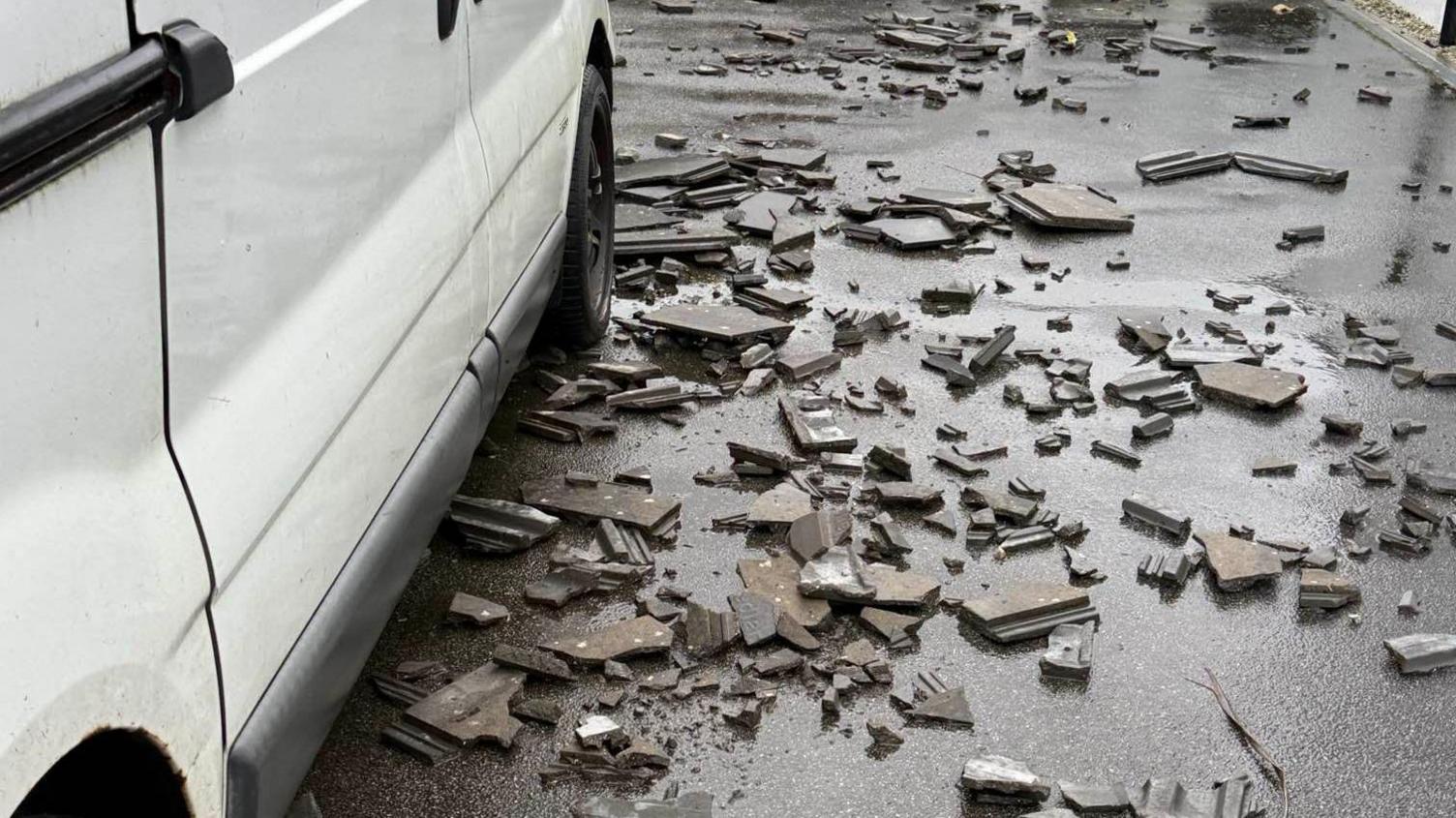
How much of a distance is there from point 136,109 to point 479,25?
2.07 meters

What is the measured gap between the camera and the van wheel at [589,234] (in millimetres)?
5551

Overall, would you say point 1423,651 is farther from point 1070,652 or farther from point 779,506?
point 779,506

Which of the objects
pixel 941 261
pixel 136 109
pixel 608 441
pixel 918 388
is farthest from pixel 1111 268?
pixel 136 109

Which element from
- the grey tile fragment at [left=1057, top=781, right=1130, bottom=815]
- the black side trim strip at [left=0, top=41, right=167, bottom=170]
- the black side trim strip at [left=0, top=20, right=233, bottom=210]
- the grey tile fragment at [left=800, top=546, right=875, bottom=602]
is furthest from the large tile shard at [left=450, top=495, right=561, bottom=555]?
the black side trim strip at [left=0, top=41, right=167, bottom=170]

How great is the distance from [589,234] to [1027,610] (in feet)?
7.68

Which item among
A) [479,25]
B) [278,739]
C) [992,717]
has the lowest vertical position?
[992,717]

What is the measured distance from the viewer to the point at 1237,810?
3.59 m

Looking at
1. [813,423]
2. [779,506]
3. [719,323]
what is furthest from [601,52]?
[779,506]

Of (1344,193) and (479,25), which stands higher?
(479,25)

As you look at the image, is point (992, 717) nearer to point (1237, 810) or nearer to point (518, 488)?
point (1237, 810)

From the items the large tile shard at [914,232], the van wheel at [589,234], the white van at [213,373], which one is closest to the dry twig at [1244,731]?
the white van at [213,373]

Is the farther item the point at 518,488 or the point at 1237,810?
the point at 518,488

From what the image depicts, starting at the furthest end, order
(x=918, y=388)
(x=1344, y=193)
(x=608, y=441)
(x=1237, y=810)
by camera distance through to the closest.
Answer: (x=1344, y=193) → (x=918, y=388) → (x=608, y=441) → (x=1237, y=810)

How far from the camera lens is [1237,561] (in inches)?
185
